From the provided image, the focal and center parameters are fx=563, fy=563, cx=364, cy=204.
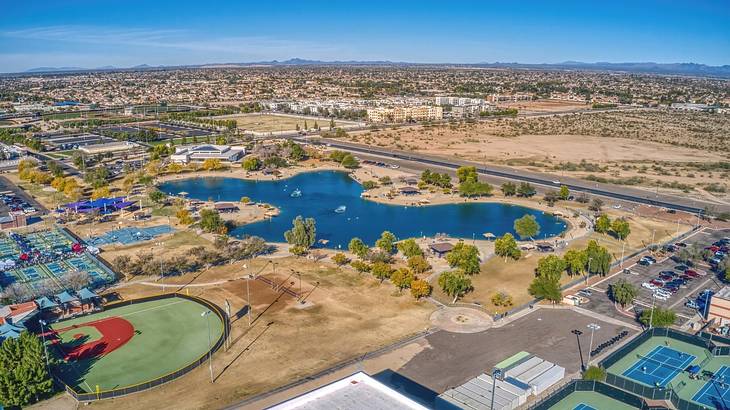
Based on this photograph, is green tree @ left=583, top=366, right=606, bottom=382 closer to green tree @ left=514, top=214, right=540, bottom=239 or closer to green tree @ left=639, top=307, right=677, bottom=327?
green tree @ left=639, top=307, right=677, bottom=327

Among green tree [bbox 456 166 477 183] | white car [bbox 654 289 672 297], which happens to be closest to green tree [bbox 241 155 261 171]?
green tree [bbox 456 166 477 183]

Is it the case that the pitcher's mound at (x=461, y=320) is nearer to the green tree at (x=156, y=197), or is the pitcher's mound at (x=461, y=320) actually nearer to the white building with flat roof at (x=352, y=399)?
the white building with flat roof at (x=352, y=399)

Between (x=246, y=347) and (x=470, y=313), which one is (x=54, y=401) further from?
(x=470, y=313)

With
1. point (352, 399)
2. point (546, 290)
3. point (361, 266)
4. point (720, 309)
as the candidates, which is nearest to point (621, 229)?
point (720, 309)

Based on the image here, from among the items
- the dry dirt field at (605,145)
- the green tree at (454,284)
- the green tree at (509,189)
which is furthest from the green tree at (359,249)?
the dry dirt field at (605,145)

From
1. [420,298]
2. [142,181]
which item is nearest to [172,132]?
[142,181]

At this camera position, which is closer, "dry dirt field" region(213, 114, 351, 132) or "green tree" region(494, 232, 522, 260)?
"green tree" region(494, 232, 522, 260)

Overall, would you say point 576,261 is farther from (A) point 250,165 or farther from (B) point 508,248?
(A) point 250,165
